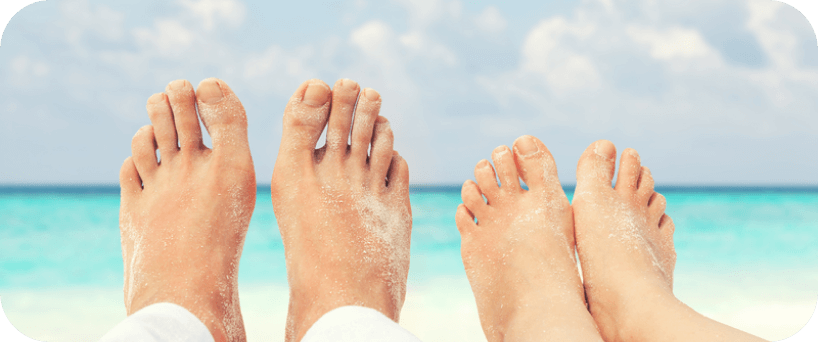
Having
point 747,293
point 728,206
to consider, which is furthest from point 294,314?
point 728,206

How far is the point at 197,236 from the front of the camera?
1.26 meters

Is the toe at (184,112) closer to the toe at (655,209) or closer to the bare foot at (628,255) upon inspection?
the bare foot at (628,255)

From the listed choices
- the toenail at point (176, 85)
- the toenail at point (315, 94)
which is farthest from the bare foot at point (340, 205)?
the toenail at point (176, 85)

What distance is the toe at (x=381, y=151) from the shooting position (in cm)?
140

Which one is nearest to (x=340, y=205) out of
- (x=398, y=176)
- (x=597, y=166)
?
(x=398, y=176)

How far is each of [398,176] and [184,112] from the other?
712 mm

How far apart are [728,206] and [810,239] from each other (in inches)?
54.2

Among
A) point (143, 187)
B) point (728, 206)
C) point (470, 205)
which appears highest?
point (728, 206)

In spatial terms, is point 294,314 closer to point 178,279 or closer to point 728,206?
point 178,279

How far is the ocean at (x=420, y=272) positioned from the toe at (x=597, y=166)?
0.60 meters

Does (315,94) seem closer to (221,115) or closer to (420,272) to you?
(221,115)

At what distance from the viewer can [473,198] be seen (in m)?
1.42

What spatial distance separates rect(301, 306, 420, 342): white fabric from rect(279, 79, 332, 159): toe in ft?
1.88

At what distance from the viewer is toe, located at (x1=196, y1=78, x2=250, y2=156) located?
1.35 m
